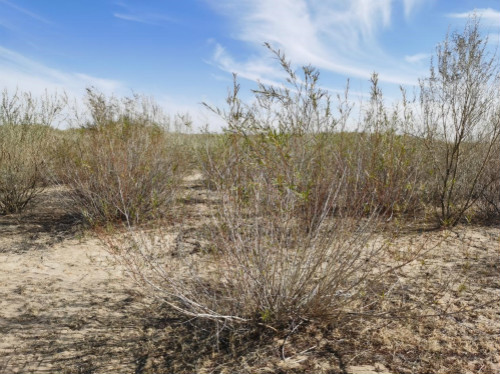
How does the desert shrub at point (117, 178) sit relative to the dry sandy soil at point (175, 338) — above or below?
above

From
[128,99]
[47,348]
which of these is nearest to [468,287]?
[47,348]

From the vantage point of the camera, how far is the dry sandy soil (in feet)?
7.13

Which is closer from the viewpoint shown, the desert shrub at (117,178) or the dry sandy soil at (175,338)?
the dry sandy soil at (175,338)

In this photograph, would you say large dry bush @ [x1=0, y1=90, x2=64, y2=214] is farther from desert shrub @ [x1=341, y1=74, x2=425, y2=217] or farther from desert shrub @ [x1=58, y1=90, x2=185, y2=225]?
desert shrub @ [x1=341, y1=74, x2=425, y2=217]

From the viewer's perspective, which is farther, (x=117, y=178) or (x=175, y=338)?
(x=117, y=178)

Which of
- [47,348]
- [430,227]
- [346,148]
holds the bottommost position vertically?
[47,348]

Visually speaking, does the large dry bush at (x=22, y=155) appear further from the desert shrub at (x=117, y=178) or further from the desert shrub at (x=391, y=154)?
the desert shrub at (x=391, y=154)

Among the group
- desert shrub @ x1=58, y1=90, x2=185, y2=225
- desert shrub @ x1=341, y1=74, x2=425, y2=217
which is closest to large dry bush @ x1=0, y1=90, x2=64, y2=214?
desert shrub @ x1=58, y1=90, x2=185, y2=225

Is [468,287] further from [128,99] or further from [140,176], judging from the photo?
[128,99]

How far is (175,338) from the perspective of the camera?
8.04ft

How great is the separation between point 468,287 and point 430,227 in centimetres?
186

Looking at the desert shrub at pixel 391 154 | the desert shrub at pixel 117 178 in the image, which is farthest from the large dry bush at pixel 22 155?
the desert shrub at pixel 391 154

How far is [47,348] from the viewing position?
2359mm

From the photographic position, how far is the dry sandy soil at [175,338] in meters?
2.17
